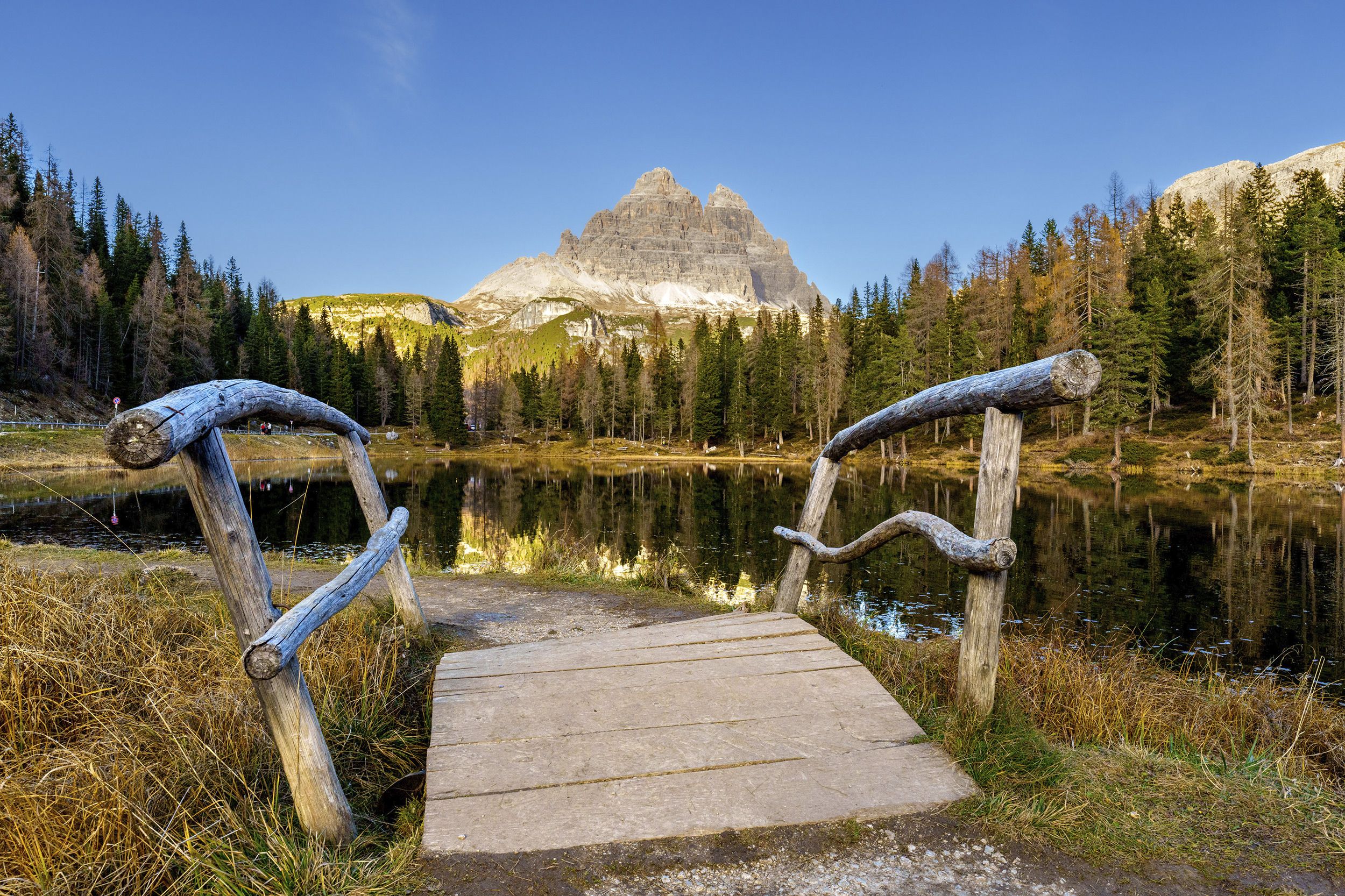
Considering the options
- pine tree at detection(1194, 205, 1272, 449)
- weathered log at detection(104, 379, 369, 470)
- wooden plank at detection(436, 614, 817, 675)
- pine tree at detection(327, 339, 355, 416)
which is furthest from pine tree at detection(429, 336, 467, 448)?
weathered log at detection(104, 379, 369, 470)

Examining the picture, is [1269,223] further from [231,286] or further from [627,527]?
[231,286]

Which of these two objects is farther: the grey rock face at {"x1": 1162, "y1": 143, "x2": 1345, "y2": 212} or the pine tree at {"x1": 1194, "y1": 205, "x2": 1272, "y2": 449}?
the grey rock face at {"x1": 1162, "y1": 143, "x2": 1345, "y2": 212}

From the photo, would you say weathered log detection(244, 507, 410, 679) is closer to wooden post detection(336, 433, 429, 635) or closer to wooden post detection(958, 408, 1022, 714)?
wooden post detection(336, 433, 429, 635)

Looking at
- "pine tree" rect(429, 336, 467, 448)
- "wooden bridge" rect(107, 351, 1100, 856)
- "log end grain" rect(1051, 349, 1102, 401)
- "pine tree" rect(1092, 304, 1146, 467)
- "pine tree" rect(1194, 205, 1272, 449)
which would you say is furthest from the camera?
"pine tree" rect(429, 336, 467, 448)

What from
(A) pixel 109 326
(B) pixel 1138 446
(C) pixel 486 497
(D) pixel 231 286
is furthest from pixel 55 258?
(B) pixel 1138 446

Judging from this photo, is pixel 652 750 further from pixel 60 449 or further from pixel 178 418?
pixel 60 449

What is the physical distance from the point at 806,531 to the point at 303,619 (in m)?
4.10

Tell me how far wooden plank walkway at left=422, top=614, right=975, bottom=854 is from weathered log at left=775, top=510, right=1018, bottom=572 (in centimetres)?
80

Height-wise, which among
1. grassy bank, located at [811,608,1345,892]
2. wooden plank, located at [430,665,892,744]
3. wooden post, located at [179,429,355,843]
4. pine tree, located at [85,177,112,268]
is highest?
pine tree, located at [85,177,112,268]

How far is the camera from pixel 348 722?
12.6 ft

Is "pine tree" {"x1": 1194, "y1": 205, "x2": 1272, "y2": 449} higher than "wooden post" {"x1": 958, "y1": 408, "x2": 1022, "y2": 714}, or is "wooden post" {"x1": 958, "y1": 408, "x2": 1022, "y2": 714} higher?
"pine tree" {"x1": 1194, "y1": 205, "x2": 1272, "y2": 449}

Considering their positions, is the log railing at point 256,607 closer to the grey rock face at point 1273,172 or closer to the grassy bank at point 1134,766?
the grassy bank at point 1134,766

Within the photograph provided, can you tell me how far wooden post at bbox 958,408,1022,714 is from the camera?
3598 millimetres

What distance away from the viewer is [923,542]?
62.2ft
